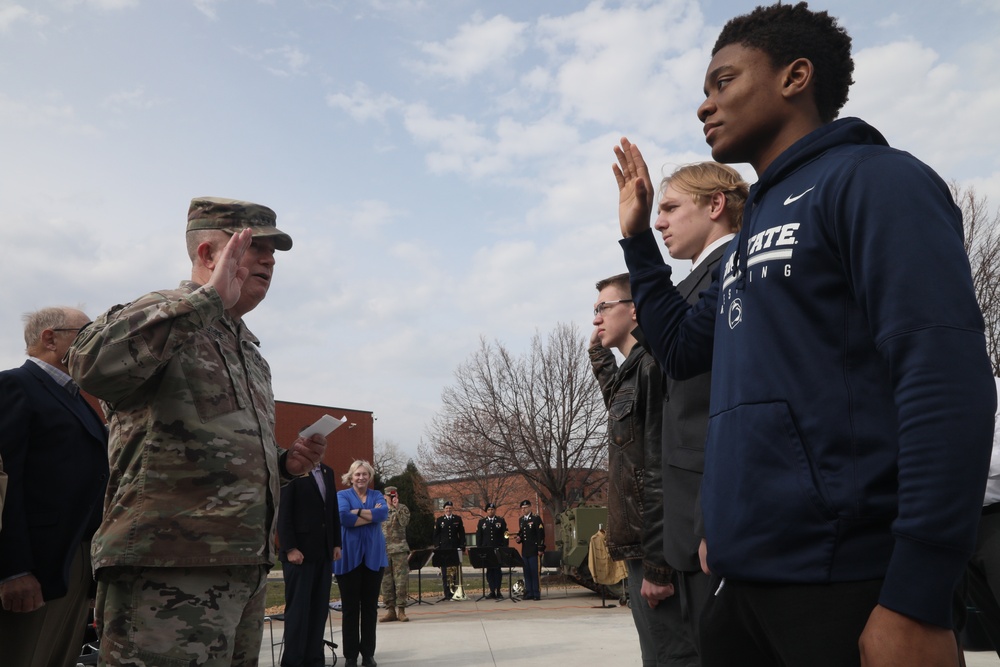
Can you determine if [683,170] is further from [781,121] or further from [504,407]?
[504,407]

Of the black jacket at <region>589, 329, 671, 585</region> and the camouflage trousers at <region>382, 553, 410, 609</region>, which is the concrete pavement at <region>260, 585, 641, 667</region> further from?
the black jacket at <region>589, 329, 671, 585</region>

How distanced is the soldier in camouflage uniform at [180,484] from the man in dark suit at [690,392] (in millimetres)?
1469

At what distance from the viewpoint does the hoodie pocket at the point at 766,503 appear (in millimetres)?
1454

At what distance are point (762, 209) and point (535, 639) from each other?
9.01m

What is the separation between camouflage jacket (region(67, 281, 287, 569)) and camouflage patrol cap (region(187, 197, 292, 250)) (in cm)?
32

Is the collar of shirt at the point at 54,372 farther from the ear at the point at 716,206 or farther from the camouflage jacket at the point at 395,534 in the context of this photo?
the camouflage jacket at the point at 395,534

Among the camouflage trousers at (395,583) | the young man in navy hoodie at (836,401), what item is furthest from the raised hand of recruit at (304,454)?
the camouflage trousers at (395,583)

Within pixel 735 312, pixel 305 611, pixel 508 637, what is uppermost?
pixel 735 312

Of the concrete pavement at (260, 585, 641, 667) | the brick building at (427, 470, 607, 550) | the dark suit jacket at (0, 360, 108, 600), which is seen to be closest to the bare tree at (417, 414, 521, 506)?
the brick building at (427, 470, 607, 550)

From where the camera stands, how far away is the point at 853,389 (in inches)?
58.8

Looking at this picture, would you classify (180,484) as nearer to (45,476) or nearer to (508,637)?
(45,476)

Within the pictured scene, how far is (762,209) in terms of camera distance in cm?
180

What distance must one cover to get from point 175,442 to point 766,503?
2038 millimetres

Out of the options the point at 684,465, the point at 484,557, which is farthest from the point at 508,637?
the point at 684,465
